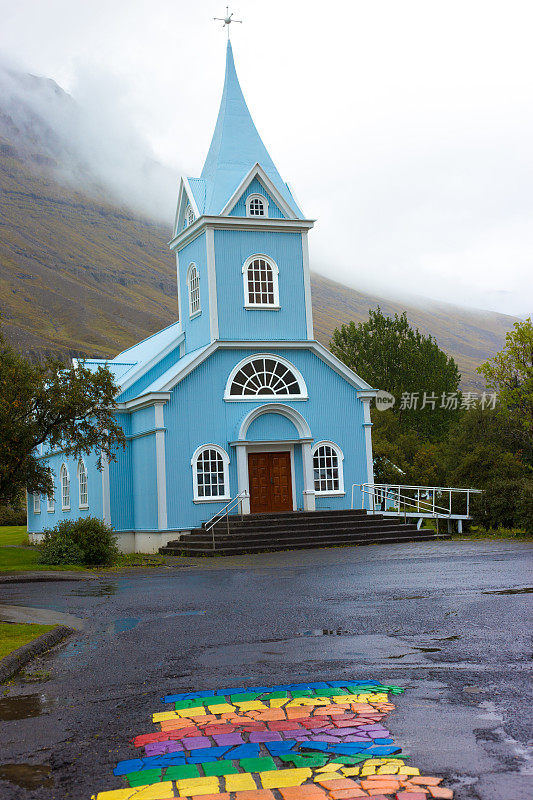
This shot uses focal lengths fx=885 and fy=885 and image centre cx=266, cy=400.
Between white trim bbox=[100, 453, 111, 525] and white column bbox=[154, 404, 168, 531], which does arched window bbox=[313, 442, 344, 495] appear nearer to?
white column bbox=[154, 404, 168, 531]

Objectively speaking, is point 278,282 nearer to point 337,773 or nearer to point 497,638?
point 497,638

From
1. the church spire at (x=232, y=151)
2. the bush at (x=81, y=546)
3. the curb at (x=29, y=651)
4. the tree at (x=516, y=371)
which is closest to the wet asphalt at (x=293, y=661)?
the curb at (x=29, y=651)

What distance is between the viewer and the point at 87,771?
17.0 feet

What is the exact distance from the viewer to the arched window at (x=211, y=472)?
28.6 metres

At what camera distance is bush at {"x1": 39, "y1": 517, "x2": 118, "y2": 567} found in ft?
75.0

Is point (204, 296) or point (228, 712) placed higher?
point (204, 296)

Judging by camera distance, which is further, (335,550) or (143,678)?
(335,550)

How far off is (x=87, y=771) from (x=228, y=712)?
4.35 ft

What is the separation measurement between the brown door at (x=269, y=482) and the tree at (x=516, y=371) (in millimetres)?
8621

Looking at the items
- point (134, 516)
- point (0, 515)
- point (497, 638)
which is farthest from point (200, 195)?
point (0, 515)

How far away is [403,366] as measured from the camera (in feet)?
183

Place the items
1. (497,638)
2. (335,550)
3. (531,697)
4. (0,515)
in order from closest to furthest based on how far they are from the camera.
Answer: (531,697), (497,638), (335,550), (0,515)

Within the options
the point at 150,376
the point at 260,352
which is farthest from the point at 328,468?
the point at 150,376

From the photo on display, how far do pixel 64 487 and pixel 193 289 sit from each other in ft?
35.1
